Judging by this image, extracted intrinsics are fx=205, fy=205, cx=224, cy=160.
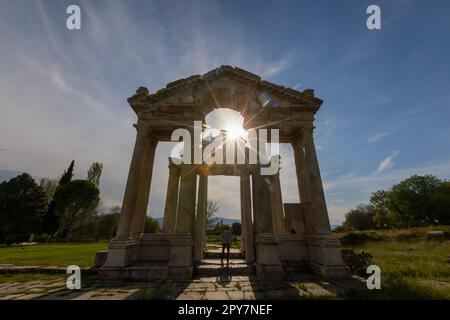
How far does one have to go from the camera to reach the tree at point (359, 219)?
6000 cm

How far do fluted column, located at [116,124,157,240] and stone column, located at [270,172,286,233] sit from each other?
26.0ft

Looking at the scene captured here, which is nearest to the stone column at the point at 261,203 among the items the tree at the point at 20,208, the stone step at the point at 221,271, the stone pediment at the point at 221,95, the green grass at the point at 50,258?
the stone step at the point at 221,271

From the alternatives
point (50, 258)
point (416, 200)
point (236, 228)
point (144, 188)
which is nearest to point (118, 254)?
point (144, 188)

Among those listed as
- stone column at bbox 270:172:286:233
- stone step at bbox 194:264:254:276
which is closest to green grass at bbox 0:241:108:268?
stone step at bbox 194:264:254:276

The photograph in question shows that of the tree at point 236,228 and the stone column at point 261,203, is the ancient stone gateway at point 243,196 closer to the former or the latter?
the stone column at point 261,203

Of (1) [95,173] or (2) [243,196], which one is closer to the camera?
(2) [243,196]

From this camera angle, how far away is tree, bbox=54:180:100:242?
3841 centimetres

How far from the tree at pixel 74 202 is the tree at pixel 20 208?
501 cm

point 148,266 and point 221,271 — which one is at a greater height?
point 148,266

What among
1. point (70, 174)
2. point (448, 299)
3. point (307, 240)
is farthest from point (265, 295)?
point (70, 174)

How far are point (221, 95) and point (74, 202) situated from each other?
1623 inches

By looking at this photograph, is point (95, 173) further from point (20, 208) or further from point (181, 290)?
point (181, 290)

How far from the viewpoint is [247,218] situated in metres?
12.2

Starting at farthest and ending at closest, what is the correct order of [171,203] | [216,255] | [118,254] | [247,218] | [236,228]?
1. [236,228]
2. [171,203]
3. [216,255]
4. [247,218]
5. [118,254]
